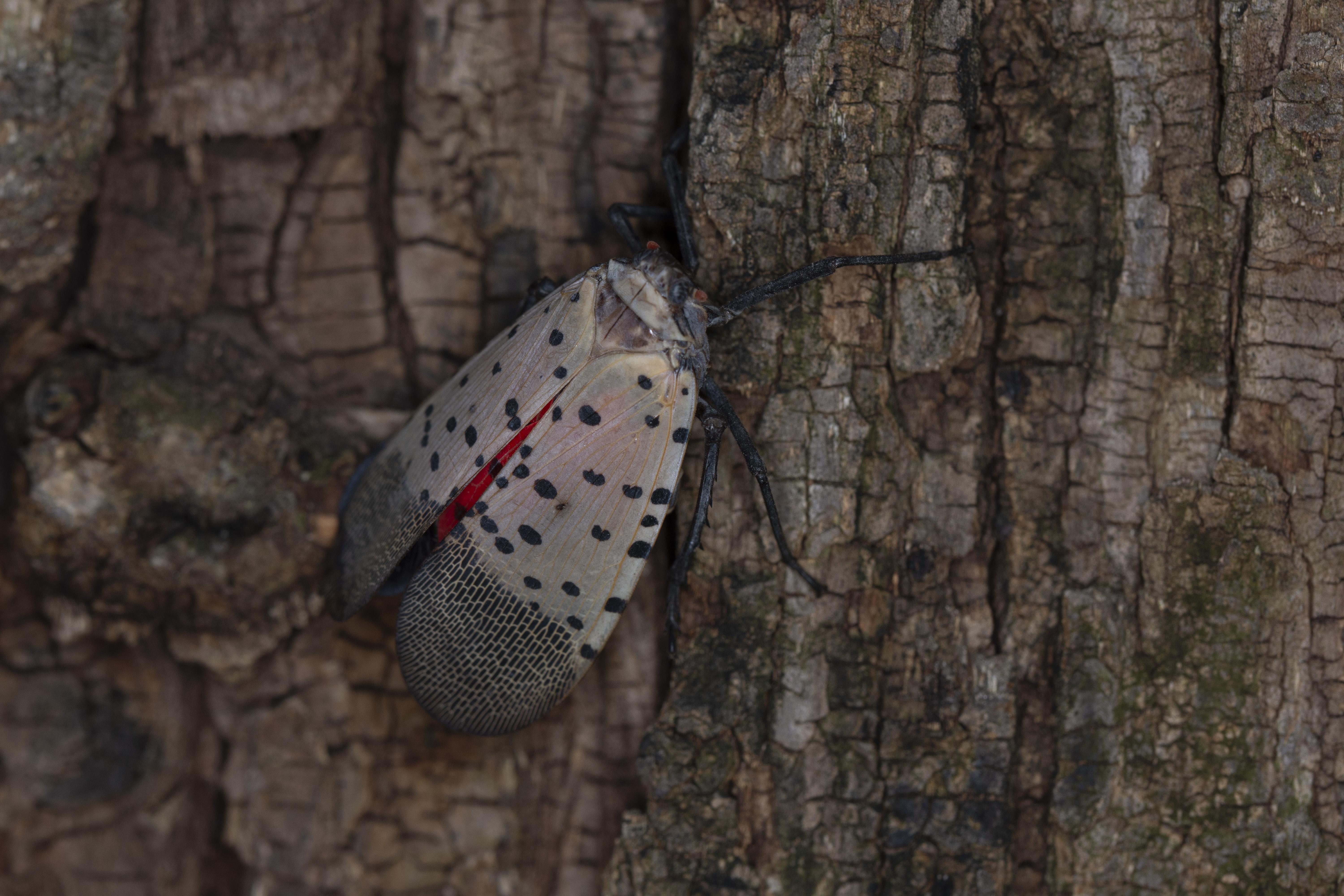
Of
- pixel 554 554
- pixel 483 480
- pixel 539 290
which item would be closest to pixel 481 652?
pixel 554 554

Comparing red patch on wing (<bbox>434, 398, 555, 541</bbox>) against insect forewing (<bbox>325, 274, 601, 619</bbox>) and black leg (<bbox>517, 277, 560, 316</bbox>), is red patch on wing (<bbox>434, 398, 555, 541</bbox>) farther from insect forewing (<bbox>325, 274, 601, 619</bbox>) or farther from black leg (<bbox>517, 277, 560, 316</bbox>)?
black leg (<bbox>517, 277, 560, 316</bbox>)

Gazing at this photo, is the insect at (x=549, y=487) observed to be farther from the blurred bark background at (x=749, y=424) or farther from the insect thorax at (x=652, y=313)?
the blurred bark background at (x=749, y=424)

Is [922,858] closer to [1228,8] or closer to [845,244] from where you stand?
[845,244]

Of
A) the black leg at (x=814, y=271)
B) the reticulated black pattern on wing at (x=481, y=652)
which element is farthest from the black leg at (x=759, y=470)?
the reticulated black pattern on wing at (x=481, y=652)

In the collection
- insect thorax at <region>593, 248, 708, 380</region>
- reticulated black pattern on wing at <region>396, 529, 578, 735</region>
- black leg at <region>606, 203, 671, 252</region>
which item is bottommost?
reticulated black pattern on wing at <region>396, 529, 578, 735</region>

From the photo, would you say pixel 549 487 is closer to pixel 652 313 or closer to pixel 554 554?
pixel 554 554

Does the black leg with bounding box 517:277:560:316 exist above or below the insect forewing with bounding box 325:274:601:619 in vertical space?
above

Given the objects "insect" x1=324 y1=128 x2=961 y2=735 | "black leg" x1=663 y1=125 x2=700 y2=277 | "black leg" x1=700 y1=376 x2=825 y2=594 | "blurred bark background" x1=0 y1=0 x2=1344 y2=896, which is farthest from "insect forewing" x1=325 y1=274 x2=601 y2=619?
"black leg" x1=700 y1=376 x2=825 y2=594

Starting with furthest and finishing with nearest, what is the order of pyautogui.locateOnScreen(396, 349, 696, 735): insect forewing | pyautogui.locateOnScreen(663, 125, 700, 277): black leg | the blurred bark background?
pyautogui.locateOnScreen(663, 125, 700, 277): black leg, pyautogui.locateOnScreen(396, 349, 696, 735): insect forewing, the blurred bark background

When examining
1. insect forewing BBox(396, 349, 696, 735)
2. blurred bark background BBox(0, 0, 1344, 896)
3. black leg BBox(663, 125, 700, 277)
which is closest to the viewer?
blurred bark background BBox(0, 0, 1344, 896)
